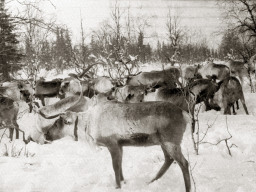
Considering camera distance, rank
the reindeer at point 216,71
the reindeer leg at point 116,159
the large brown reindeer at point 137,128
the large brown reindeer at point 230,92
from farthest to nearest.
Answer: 1. the reindeer at point 216,71
2. the large brown reindeer at point 230,92
3. the reindeer leg at point 116,159
4. the large brown reindeer at point 137,128

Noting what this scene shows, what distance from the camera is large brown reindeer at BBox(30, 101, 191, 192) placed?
331cm

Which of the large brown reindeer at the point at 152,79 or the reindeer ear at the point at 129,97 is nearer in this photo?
the reindeer ear at the point at 129,97

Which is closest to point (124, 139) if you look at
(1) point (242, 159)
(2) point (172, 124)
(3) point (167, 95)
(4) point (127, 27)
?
(2) point (172, 124)

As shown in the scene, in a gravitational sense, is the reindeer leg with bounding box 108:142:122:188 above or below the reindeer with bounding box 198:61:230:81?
below

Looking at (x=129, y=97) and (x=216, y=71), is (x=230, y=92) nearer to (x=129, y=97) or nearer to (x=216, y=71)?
(x=129, y=97)

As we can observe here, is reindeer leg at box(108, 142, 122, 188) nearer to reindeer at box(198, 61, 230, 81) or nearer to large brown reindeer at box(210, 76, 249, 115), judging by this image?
large brown reindeer at box(210, 76, 249, 115)

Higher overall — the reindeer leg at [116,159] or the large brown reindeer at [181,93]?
the large brown reindeer at [181,93]

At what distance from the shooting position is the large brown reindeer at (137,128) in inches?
130

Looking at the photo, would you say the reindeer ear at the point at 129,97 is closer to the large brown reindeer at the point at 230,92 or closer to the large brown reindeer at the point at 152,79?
the large brown reindeer at the point at 230,92

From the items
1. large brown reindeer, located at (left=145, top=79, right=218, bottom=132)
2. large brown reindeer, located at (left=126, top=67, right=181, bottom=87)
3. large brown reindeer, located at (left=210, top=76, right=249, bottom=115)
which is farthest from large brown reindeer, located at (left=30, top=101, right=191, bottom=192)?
large brown reindeer, located at (left=126, top=67, right=181, bottom=87)

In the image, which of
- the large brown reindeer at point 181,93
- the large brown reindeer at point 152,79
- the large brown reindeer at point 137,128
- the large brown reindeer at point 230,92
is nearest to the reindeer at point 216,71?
the large brown reindeer at point 152,79

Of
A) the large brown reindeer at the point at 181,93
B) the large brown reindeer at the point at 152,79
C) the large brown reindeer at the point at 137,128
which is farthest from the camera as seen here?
the large brown reindeer at the point at 152,79

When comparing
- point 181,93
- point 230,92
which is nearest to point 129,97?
point 181,93

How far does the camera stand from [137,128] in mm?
3500
